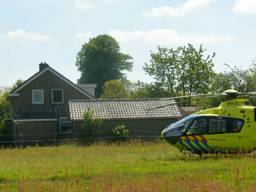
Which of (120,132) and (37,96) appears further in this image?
(37,96)

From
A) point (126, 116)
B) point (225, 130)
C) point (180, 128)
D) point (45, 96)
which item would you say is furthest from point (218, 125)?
point (45, 96)

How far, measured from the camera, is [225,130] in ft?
77.5

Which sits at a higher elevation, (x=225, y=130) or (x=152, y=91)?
(x=152, y=91)

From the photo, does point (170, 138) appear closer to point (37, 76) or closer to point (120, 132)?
point (120, 132)

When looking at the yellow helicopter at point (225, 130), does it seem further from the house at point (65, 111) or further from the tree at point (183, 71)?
the tree at point (183, 71)

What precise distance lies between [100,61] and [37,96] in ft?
131

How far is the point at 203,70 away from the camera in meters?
66.4

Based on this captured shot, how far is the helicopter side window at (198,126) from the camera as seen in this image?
23653mm

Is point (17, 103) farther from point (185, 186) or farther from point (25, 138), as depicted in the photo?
point (185, 186)

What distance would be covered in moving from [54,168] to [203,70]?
49.7 m

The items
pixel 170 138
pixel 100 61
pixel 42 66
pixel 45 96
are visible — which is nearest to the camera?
pixel 170 138

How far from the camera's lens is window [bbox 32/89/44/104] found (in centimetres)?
5506

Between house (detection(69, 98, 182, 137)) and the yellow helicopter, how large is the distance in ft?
71.6

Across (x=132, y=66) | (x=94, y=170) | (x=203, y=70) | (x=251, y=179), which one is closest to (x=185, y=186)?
(x=251, y=179)
